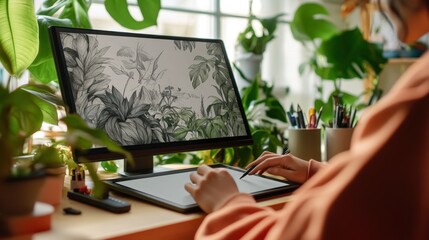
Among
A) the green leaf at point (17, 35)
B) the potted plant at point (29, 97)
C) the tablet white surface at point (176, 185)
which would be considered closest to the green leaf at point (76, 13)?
the potted plant at point (29, 97)

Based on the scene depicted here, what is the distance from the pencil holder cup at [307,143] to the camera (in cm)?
131

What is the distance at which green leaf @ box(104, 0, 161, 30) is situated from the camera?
1.21 m

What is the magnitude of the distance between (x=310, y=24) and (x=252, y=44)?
24 cm

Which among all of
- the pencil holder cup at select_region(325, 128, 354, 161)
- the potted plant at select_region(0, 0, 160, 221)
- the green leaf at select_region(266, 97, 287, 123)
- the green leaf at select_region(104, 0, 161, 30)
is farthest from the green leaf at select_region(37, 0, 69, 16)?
the pencil holder cup at select_region(325, 128, 354, 161)

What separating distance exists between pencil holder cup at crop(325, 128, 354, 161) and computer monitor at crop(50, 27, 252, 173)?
30 centimetres

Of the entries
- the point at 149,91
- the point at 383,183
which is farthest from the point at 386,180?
the point at 149,91

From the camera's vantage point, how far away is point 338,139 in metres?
1.38

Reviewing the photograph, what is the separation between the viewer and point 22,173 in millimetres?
575

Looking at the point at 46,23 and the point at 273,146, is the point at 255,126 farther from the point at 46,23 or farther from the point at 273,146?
the point at 46,23

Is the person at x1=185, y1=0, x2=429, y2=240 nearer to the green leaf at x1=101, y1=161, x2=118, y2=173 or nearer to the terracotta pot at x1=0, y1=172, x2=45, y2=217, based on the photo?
the terracotta pot at x1=0, y1=172, x2=45, y2=217

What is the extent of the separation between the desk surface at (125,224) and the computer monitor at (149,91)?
0.59ft

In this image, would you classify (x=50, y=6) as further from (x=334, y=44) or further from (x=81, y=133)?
(x=334, y=44)

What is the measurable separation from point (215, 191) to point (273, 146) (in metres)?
0.65

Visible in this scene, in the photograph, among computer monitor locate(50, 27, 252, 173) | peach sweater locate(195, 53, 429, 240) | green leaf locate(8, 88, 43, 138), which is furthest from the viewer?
computer monitor locate(50, 27, 252, 173)
